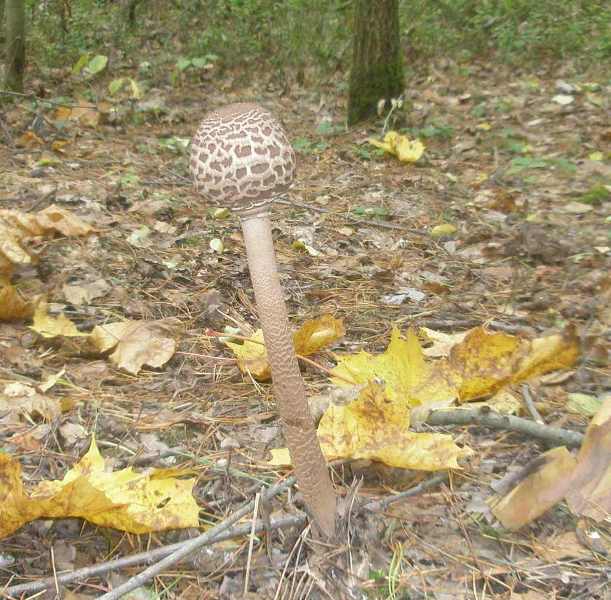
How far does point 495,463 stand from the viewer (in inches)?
89.0

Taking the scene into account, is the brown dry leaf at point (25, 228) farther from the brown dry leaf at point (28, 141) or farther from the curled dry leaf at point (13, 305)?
the brown dry leaf at point (28, 141)

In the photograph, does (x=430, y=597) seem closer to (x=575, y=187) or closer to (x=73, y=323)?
(x=73, y=323)

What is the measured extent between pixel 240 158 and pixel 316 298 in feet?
6.09

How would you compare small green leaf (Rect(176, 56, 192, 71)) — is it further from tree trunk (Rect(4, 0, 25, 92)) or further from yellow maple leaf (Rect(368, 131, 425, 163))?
yellow maple leaf (Rect(368, 131, 425, 163))

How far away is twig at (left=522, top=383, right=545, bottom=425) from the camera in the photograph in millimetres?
2279

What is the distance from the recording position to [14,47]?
6203 millimetres

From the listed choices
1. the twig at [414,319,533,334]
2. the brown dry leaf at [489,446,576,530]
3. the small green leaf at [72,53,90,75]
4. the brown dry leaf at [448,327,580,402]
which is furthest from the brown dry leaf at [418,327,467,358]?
the small green leaf at [72,53,90,75]

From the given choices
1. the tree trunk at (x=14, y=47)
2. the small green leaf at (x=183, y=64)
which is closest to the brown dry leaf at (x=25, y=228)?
the tree trunk at (x=14, y=47)

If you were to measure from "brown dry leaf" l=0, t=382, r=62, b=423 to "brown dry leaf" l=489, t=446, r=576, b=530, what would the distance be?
1523mm

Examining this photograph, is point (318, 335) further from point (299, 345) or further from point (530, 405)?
point (530, 405)

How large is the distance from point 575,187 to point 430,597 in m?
3.92

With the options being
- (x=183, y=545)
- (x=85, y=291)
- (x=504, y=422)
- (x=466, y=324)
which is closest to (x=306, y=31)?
(x=85, y=291)

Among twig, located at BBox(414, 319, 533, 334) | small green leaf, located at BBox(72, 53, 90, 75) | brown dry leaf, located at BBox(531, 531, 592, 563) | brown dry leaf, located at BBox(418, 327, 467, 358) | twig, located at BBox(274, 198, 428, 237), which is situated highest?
small green leaf, located at BBox(72, 53, 90, 75)

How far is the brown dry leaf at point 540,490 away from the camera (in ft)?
6.20
